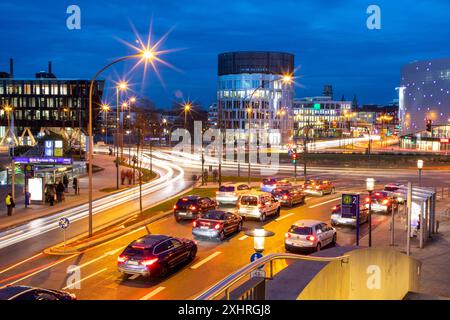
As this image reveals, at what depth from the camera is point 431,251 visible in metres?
21.2

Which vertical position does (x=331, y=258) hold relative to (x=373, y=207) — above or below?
above

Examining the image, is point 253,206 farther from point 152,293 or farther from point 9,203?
point 9,203

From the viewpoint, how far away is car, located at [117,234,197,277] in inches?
662

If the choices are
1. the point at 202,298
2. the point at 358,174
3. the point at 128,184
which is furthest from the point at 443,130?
the point at 202,298

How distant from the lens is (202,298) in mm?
6016

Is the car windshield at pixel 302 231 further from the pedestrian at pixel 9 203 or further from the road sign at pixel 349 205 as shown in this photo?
the pedestrian at pixel 9 203

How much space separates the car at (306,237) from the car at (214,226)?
3302mm

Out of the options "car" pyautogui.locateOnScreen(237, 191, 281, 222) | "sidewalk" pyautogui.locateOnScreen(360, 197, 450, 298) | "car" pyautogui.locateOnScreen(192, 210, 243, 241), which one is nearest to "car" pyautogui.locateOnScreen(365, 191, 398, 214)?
"sidewalk" pyautogui.locateOnScreen(360, 197, 450, 298)

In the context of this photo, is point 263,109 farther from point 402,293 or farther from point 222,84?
point 402,293

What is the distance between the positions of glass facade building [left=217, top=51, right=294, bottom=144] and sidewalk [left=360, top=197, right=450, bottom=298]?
11360 centimetres

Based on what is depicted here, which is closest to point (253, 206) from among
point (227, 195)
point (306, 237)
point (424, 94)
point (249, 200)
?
point (249, 200)

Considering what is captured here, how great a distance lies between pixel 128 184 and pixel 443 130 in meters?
102

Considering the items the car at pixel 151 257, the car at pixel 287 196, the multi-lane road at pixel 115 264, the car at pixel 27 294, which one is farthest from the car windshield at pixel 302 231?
the car at pixel 287 196

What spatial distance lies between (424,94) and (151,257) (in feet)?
433
